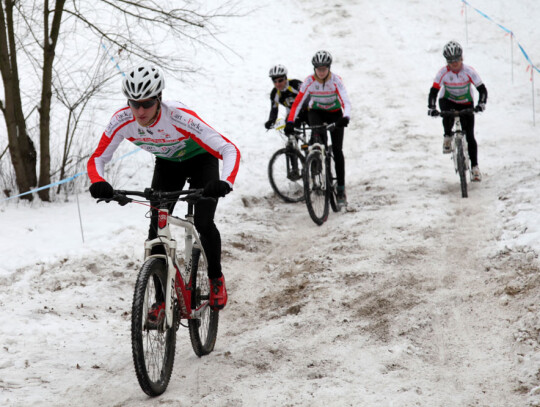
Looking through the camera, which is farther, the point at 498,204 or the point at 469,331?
the point at 498,204

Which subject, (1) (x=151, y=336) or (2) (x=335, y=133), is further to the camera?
(2) (x=335, y=133)

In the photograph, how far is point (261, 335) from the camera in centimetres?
539

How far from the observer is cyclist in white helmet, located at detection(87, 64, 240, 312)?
434 centimetres

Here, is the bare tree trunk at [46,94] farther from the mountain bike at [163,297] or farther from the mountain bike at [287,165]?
the mountain bike at [163,297]

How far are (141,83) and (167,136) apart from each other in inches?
22.9

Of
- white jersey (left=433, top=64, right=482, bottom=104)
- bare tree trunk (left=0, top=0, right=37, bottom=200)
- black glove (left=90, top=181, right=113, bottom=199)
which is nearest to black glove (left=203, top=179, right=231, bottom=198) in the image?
black glove (left=90, top=181, right=113, bottom=199)

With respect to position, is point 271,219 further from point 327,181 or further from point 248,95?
point 248,95

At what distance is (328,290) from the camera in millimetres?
6332

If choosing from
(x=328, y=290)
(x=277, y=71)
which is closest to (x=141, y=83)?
(x=328, y=290)

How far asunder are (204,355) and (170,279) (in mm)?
1146

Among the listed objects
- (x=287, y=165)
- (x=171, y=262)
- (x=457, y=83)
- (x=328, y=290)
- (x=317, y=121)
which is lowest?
(x=328, y=290)

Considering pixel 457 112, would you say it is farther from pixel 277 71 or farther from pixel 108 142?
pixel 108 142

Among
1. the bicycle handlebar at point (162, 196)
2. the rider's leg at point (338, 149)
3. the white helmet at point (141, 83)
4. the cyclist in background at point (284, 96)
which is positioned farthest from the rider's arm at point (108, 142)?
the cyclist in background at point (284, 96)

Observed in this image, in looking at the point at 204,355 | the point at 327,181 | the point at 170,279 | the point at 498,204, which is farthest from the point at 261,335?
the point at 498,204
